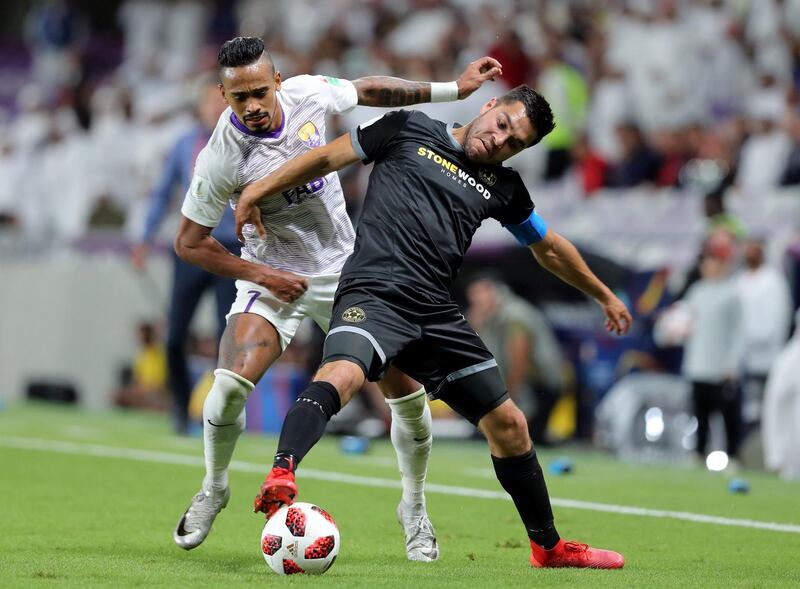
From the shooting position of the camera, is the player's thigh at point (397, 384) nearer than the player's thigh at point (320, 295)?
Yes

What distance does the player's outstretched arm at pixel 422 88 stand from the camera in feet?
21.2

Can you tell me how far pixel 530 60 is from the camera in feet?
52.3

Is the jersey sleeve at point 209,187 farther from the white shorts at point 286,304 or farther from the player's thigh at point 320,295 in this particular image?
the player's thigh at point 320,295

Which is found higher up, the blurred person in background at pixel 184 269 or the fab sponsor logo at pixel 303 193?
the fab sponsor logo at pixel 303 193

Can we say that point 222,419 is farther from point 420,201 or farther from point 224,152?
point 420,201

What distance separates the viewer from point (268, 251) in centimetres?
648

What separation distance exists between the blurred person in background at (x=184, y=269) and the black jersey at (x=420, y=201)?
477 centimetres

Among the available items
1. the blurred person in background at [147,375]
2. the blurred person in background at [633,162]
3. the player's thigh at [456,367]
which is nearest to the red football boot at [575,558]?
the player's thigh at [456,367]

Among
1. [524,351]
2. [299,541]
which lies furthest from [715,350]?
[299,541]

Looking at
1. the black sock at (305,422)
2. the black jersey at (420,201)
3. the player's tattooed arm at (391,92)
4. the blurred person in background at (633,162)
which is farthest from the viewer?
the blurred person in background at (633,162)

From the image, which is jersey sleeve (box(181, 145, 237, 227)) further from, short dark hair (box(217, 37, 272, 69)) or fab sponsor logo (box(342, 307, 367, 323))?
fab sponsor logo (box(342, 307, 367, 323))

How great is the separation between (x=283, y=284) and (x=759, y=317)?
6.42 meters

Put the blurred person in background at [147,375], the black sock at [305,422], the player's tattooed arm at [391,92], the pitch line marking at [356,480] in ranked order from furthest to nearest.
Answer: the blurred person in background at [147,375] < the pitch line marking at [356,480] < the player's tattooed arm at [391,92] < the black sock at [305,422]

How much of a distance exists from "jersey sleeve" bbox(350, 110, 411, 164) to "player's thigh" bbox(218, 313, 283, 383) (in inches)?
35.5
